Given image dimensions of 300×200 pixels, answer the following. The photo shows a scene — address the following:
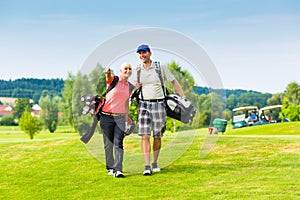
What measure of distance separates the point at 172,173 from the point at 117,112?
1.38 metres

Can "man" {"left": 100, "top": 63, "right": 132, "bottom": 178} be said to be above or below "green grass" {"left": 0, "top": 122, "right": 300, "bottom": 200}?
above

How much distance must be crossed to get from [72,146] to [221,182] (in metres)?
5.72

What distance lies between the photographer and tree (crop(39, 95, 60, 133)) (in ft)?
197

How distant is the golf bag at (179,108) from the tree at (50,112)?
53.0 meters

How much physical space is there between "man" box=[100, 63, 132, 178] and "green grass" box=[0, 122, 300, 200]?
0.50m

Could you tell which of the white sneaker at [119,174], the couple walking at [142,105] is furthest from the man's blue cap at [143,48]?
the white sneaker at [119,174]

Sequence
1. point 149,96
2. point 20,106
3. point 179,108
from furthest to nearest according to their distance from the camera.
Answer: point 20,106 < point 179,108 < point 149,96

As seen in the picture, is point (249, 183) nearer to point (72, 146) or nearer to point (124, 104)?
point (124, 104)

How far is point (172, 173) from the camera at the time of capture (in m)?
8.02

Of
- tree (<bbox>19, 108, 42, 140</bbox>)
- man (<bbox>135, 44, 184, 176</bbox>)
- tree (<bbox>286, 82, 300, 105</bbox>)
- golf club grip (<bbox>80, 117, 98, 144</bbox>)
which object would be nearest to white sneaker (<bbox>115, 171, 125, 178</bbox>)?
man (<bbox>135, 44, 184, 176</bbox>)

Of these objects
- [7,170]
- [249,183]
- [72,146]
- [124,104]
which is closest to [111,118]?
[124,104]

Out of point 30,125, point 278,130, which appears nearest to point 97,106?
point 278,130

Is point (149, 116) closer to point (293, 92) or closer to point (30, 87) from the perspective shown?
point (293, 92)

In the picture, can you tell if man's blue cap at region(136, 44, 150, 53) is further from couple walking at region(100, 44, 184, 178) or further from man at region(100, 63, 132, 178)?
man at region(100, 63, 132, 178)
